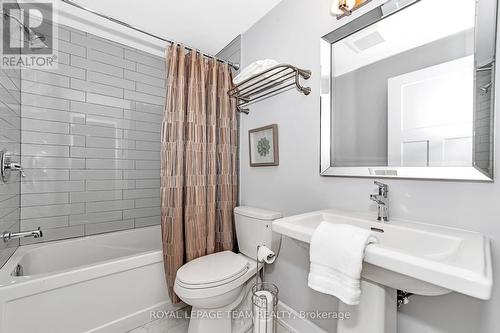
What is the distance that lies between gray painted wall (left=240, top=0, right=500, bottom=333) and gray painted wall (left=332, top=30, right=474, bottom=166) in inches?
4.9

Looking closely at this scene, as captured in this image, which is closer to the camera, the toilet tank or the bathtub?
the bathtub

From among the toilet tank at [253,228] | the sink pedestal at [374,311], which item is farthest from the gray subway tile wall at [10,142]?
the sink pedestal at [374,311]

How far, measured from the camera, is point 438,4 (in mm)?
897

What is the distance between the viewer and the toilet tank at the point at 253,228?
151cm

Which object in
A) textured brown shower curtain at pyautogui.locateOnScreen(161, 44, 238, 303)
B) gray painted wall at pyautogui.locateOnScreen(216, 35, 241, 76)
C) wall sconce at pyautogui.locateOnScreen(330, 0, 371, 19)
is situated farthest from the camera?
gray painted wall at pyautogui.locateOnScreen(216, 35, 241, 76)

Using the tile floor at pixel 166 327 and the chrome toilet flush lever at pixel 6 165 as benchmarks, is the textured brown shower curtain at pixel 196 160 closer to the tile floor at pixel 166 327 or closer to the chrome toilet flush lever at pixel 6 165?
the tile floor at pixel 166 327

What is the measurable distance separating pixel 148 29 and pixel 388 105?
199 centimetres

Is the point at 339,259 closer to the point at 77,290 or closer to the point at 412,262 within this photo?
the point at 412,262

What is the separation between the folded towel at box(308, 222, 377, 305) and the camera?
0.70 m

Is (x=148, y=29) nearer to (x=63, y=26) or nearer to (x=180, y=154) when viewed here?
(x=63, y=26)

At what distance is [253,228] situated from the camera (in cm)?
159

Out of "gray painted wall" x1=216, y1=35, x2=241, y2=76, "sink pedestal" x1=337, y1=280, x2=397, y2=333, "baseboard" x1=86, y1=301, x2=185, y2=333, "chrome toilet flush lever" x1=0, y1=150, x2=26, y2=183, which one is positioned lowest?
"baseboard" x1=86, y1=301, x2=185, y2=333

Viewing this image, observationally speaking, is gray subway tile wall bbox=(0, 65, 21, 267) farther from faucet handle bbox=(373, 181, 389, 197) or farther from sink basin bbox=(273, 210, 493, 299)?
faucet handle bbox=(373, 181, 389, 197)

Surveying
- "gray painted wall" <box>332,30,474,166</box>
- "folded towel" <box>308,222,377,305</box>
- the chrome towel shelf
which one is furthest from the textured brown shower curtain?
"folded towel" <box>308,222,377,305</box>
